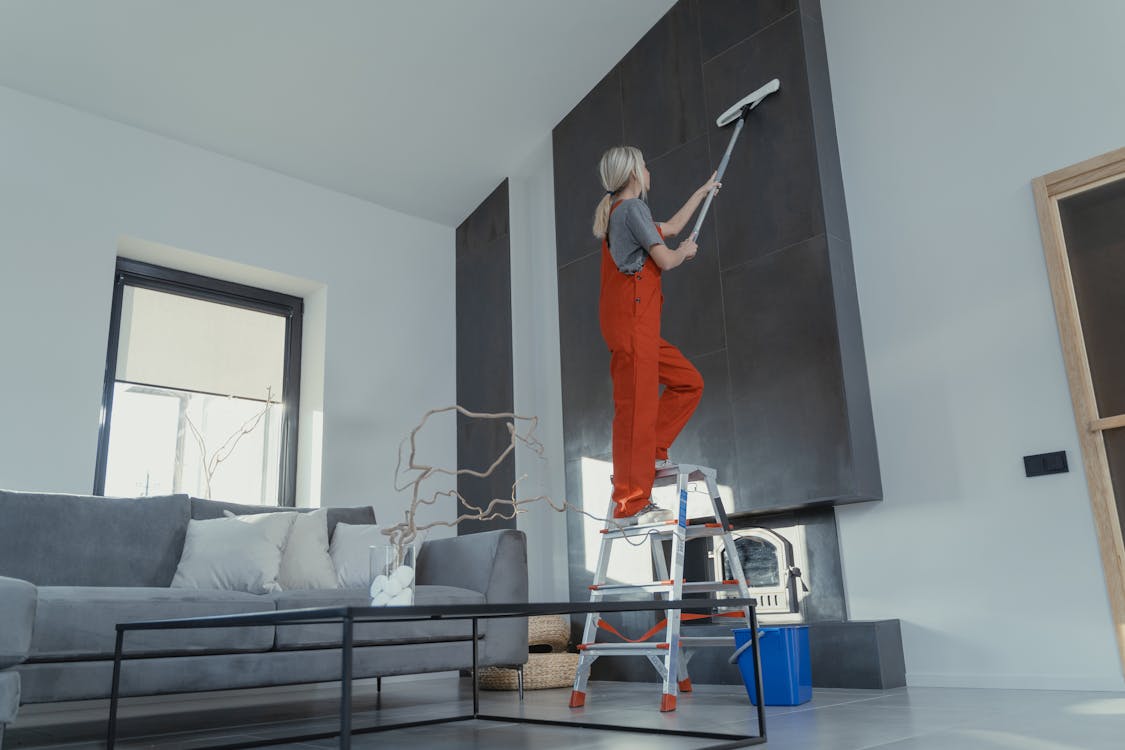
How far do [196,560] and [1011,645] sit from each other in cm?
329

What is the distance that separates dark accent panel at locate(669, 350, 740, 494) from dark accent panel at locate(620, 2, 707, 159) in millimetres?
1316

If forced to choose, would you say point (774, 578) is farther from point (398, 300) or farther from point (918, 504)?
point (398, 300)

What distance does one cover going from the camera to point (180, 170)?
491cm

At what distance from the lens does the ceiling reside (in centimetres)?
426

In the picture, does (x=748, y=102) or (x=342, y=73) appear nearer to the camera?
(x=748, y=102)

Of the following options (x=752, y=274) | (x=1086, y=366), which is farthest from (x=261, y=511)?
(x=1086, y=366)

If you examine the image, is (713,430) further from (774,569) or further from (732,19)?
(732,19)

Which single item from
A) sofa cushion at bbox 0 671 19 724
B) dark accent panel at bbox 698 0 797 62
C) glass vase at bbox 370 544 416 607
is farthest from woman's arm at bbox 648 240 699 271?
sofa cushion at bbox 0 671 19 724

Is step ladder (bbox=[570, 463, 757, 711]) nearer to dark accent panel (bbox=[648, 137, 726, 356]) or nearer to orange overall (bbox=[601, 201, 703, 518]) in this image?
orange overall (bbox=[601, 201, 703, 518])

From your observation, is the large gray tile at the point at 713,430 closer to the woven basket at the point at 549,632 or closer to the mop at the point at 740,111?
the mop at the point at 740,111

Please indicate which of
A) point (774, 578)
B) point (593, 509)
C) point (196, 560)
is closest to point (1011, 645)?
point (774, 578)

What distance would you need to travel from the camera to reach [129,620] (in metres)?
2.88

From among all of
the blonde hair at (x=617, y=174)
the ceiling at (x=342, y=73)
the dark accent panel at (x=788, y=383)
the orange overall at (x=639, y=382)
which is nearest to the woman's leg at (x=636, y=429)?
the orange overall at (x=639, y=382)

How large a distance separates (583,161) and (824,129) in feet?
5.37
